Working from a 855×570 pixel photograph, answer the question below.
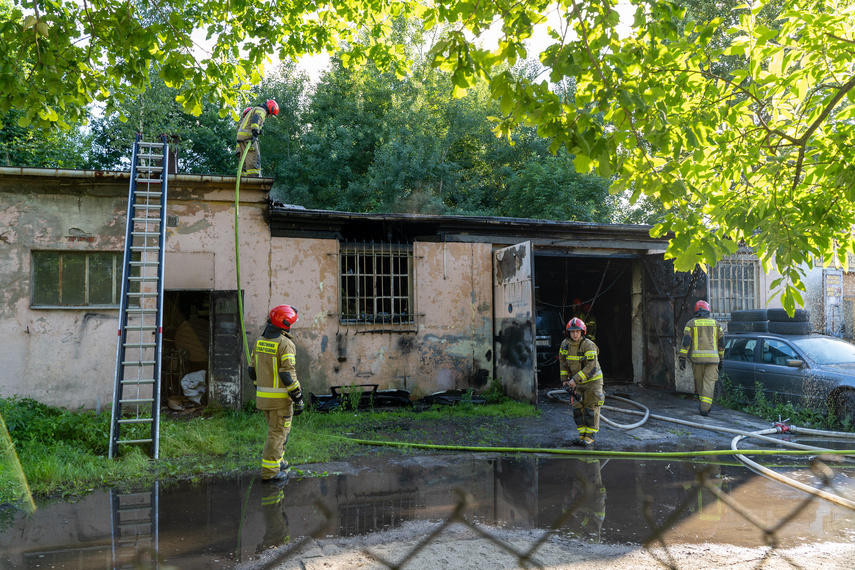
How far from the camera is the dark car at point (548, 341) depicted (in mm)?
11758

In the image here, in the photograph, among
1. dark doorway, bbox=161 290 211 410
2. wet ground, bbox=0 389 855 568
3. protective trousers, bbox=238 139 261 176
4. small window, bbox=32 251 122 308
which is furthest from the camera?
dark doorway, bbox=161 290 211 410

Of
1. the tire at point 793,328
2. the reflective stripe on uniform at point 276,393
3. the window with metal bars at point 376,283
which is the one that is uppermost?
the window with metal bars at point 376,283

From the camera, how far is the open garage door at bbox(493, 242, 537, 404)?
934 centimetres

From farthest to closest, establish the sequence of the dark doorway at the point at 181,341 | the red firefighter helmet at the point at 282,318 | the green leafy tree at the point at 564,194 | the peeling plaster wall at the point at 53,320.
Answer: the green leafy tree at the point at 564,194 < the dark doorway at the point at 181,341 < the peeling plaster wall at the point at 53,320 < the red firefighter helmet at the point at 282,318

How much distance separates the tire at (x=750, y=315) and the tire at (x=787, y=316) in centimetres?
22

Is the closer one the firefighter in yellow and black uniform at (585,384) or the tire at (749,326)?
the firefighter in yellow and black uniform at (585,384)

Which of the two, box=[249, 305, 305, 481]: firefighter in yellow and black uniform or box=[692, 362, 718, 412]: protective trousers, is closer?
box=[249, 305, 305, 481]: firefighter in yellow and black uniform

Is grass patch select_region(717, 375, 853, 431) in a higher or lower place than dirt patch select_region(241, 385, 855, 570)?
higher

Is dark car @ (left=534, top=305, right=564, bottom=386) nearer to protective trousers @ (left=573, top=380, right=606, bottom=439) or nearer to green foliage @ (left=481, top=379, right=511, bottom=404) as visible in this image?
green foliage @ (left=481, top=379, right=511, bottom=404)

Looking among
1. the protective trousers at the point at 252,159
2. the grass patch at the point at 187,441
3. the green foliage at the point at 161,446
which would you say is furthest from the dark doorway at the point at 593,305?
the protective trousers at the point at 252,159

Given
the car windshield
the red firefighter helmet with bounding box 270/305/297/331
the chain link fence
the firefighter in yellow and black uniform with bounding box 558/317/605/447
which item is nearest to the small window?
the red firefighter helmet with bounding box 270/305/297/331

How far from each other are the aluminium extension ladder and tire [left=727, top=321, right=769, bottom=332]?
9428 mm

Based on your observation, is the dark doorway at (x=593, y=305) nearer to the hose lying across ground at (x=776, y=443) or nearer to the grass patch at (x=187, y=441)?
the hose lying across ground at (x=776, y=443)

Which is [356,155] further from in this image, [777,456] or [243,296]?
[777,456]
